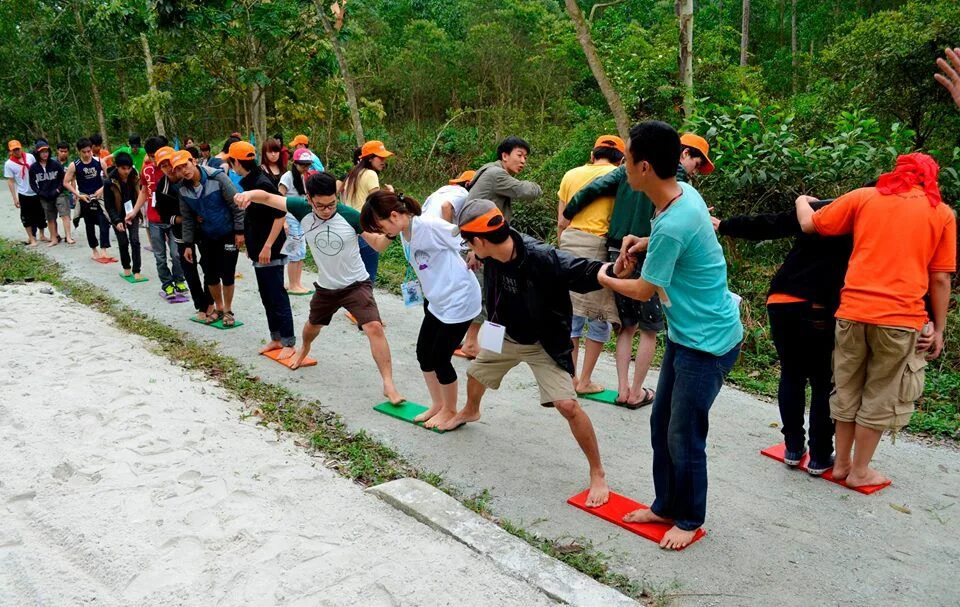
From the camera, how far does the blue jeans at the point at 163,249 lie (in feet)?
28.2

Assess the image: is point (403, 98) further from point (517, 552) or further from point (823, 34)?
point (517, 552)

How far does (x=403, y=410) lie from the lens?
5.50m

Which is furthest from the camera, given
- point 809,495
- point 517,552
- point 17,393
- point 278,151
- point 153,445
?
point 278,151

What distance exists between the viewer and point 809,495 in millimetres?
4234

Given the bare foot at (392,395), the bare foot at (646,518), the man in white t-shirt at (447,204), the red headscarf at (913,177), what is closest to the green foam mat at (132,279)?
the bare foot at (392,395)

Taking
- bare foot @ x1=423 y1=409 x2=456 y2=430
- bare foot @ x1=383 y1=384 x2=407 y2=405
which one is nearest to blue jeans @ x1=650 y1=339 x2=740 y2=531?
bare foot @ x1=423 y1=409 x2=456 y2=430

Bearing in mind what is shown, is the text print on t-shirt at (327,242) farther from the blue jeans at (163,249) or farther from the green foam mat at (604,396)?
the blue jeans at (163,249)

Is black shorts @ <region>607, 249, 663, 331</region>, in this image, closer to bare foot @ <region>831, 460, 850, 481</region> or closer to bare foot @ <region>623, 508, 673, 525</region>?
bare foot @ <region>831, 460, 850, 481</region>

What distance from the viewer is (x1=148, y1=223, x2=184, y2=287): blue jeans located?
8594mm

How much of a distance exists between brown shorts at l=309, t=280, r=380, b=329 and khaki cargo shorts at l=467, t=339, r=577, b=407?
1586 mm

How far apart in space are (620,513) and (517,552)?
710 mm

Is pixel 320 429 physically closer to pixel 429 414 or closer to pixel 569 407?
pixel 429 414

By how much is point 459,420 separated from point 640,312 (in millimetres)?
1492

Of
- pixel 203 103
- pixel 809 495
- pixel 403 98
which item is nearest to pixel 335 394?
pixel 809 495
